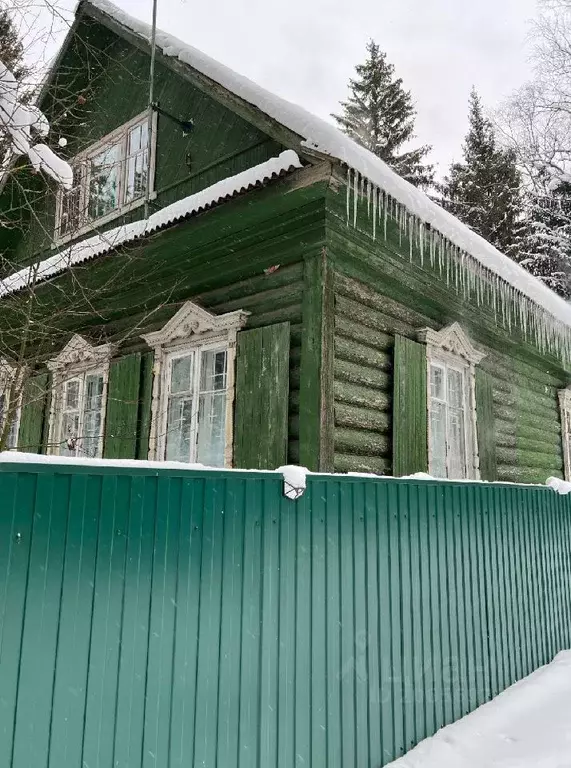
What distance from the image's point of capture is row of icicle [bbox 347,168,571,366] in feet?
17.7

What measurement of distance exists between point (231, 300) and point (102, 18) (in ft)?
18.0

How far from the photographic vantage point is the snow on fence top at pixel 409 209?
16.0 feet

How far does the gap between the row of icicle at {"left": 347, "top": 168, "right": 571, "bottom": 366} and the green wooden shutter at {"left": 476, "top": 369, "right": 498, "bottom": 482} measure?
1.10 metres

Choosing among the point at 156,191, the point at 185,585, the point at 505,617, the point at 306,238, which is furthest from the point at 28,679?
the point at 156,191

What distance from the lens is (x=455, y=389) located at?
7.79 meters

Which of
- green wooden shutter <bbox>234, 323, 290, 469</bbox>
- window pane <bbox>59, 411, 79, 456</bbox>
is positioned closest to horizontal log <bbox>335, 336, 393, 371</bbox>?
green wooden shutter <bbox>234, 323, 290, 469</bbox>

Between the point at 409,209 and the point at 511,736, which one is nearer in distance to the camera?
the point at 511,736

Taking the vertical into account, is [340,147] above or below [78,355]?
above

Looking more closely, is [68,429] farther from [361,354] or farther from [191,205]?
[361,354]

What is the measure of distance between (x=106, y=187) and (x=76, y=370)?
9.23 feet

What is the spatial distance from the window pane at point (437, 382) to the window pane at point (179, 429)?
9.92ft

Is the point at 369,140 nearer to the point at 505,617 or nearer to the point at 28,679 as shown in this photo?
the point at 505,617

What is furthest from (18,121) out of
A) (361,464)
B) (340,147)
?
(361,464)

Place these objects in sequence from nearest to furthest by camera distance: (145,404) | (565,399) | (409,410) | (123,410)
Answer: (409,410)
(145,404)
(123,410)
(565,399)
